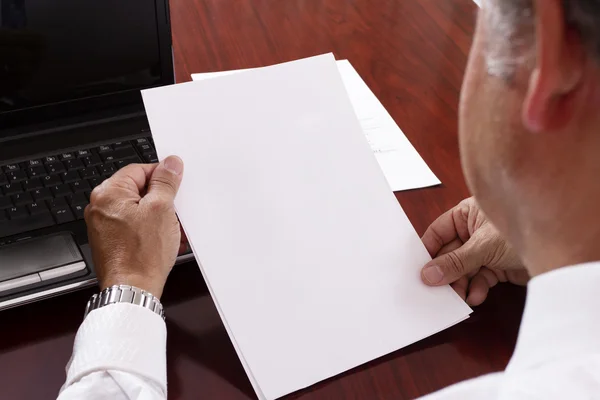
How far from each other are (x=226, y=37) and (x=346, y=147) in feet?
1.49

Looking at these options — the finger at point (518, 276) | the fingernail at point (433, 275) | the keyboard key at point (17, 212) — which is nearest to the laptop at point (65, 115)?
the keyboard key at point (17, 212)

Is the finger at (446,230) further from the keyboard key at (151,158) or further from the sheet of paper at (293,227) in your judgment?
the keyboard key at (151,158)

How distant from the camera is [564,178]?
41 cm

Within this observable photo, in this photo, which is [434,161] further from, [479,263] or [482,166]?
[482,166]

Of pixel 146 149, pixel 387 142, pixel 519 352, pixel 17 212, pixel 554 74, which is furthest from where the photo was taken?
pixel 387 142

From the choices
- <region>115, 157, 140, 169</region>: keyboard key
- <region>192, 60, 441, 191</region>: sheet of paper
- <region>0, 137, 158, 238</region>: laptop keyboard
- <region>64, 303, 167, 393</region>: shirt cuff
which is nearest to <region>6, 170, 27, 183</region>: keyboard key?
<region>0, 137, 158, 238</region>: laptop keyboard

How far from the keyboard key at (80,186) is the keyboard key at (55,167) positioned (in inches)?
1.2

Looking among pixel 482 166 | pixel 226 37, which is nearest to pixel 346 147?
pixel 482 166

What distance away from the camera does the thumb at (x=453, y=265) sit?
73cm

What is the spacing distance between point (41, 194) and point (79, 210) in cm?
5

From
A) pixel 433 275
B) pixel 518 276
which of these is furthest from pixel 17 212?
pixel 518 276

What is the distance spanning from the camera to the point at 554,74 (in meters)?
0.36

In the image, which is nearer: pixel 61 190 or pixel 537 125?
pixel 537 125

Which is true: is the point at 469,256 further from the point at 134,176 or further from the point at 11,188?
the point at 11,188
